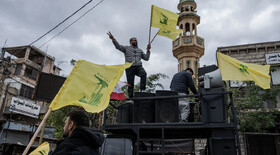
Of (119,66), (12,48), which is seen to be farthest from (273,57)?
(12,48)

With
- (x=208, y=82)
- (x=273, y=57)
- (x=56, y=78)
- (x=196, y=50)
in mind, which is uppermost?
(x=196, y=50)

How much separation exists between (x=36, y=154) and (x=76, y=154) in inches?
119

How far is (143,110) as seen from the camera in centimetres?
565

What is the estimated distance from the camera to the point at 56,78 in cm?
959

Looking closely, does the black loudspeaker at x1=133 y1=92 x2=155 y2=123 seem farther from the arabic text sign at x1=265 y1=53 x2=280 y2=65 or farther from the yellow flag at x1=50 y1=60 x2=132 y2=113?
the arabic text sign at x1=265 y1=53 x2=280 y2=65

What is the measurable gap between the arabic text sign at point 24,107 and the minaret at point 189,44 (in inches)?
763

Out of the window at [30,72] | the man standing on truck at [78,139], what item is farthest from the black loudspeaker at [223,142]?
the window at [30,72]

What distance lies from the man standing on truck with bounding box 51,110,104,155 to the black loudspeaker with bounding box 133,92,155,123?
3.14m

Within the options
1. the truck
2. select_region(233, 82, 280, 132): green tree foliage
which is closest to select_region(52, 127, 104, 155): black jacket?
the truck

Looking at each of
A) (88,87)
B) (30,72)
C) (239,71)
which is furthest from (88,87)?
(30,72)

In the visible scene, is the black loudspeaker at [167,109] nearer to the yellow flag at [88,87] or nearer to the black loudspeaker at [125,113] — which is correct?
the black loudspeaker at [125,113]

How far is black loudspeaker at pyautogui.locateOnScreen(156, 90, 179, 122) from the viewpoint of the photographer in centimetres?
540

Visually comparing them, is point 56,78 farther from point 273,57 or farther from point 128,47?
point 273,57

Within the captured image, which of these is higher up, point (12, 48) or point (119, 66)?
point (12, 48)
